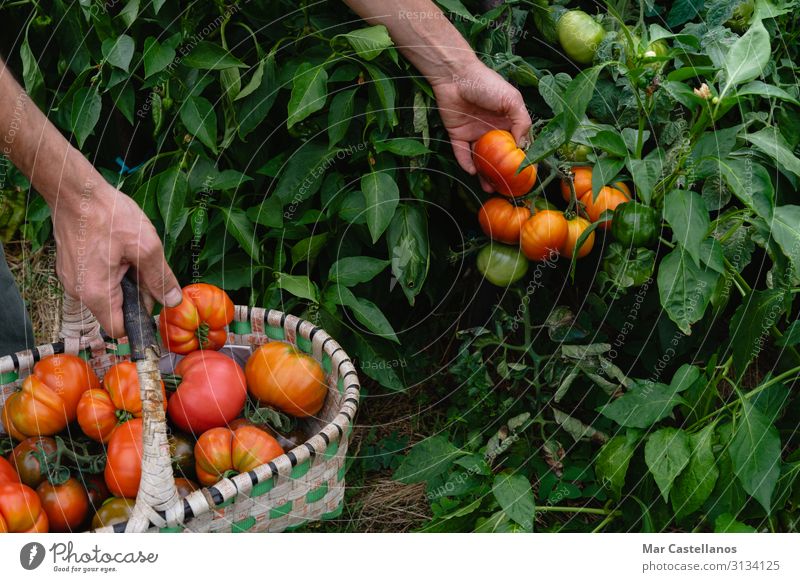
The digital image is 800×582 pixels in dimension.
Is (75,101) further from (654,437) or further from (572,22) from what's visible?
(654,437)

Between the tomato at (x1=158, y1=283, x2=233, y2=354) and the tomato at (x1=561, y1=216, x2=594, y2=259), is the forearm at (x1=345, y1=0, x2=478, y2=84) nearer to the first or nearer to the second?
the tomato at (x1=561, y1=216, x2=594, y2=259)

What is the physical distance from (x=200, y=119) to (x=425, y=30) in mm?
488

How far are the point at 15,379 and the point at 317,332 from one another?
568 mm

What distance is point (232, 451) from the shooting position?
1398mm

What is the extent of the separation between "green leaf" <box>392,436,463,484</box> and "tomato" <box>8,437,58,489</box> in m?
0.65

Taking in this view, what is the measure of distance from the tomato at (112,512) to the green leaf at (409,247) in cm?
65

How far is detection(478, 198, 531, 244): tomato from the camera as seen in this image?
5.20 ft

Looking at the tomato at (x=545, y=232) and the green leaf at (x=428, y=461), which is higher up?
the tomato at (x=545, y=232)

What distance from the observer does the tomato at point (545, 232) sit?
152cm

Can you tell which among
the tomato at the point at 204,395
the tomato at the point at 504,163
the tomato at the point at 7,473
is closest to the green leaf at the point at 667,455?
the tomato at the point at 504,163

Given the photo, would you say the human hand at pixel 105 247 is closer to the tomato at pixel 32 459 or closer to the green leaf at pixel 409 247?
the tomato at pixel 32 459

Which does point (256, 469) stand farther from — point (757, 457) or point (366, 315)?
point (757, 457)

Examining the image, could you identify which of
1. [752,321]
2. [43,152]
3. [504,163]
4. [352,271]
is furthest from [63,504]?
[752,321]
